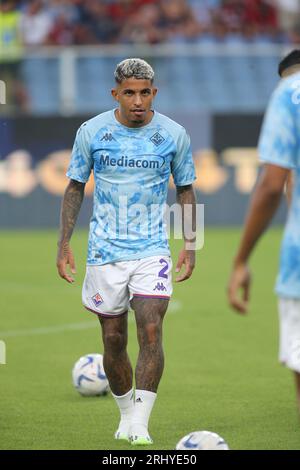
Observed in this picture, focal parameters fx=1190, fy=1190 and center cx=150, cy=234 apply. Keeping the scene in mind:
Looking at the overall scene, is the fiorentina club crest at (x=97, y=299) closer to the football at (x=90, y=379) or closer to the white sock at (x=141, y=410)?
the white sock at (x=141, y=410)

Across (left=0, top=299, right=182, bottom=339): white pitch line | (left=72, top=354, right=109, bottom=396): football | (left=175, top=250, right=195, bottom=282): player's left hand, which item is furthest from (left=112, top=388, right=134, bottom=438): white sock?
(left=0, top=299, right=182, bottom=339): white pitch line

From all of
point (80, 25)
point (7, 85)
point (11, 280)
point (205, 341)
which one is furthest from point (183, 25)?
point (205, 341)

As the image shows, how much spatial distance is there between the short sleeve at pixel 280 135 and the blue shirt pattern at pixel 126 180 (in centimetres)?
220

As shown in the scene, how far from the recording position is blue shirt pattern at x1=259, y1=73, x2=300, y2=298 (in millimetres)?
5051

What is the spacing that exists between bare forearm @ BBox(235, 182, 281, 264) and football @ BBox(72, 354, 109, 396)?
13.1 ft

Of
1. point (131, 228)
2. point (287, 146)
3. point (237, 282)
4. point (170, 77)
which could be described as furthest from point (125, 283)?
point (170, 77)

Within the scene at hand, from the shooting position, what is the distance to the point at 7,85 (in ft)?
69.5

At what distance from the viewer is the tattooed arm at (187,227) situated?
7387 mm

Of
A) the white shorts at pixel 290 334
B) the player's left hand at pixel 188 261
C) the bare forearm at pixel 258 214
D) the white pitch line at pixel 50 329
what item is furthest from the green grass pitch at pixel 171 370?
the bare forearm at pixel 258 214

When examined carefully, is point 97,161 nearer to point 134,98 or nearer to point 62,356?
point 134,98

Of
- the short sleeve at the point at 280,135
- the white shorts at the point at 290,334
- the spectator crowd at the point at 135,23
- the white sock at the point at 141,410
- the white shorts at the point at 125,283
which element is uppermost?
the short sleeve at the point at 280,135

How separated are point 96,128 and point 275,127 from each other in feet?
7.88

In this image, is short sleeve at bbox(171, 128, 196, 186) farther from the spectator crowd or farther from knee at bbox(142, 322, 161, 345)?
the spectator crowd

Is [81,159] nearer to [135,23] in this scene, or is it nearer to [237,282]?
[237,282]
